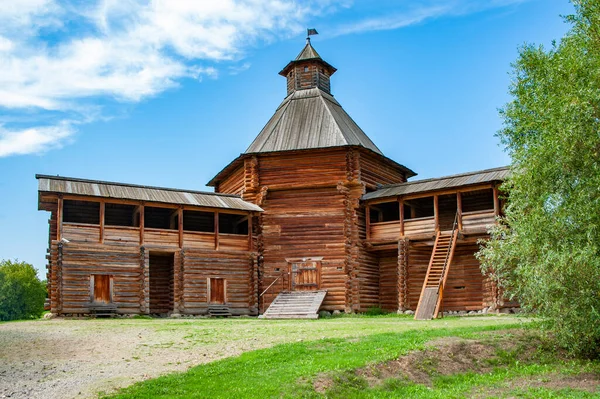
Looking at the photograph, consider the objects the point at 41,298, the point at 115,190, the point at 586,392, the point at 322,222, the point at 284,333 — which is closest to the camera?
the point at 586,392

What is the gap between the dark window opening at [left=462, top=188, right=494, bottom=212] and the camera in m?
32.0

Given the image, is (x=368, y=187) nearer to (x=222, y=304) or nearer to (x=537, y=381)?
(x=222, y=304)

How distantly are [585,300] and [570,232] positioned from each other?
1.85 metres

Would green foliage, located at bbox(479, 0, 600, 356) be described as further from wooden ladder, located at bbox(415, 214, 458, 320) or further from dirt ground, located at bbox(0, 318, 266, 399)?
dirt ground, located at bbox(0, 318, 266, 399)

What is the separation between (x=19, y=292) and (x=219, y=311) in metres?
30.6

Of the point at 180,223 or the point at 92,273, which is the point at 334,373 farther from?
the point at 180,223

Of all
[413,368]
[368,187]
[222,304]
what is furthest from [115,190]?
[413,368]

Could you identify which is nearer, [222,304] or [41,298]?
[222,304]

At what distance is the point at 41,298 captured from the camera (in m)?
56.9

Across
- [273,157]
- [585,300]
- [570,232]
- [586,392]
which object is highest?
[273,157]

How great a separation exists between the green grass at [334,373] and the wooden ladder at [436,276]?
23.8 feet

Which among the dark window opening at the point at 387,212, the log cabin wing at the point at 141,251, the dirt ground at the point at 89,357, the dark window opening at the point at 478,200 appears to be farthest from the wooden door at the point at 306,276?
the dirt ground at the point at 89,357

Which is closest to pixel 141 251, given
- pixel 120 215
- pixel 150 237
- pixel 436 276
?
pixel 150 237

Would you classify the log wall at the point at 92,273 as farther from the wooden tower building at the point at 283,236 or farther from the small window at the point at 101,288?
the small window at the point at 101,288
